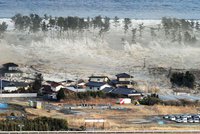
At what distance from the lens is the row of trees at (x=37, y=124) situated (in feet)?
65.4

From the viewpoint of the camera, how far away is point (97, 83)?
2844 centimetres

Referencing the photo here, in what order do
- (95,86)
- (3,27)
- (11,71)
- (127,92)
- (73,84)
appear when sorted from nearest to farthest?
1. (127,92)
2. (95,86)
3. (73,84)
4. (11,71)
5. (3,27)

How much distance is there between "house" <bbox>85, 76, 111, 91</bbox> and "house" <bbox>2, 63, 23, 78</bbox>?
10.4ft

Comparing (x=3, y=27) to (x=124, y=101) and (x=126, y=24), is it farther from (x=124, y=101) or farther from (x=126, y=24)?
(x=124, y=101)

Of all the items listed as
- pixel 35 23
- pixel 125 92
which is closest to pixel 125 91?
pixel 125 92

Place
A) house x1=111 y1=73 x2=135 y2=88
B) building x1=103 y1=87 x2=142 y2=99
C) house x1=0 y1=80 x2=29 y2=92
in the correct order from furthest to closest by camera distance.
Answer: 1. house x1=111 y1=73 x2=135 y2=88
2. house x1=0 y1=80 x2=29 y2=92
3. building x1=103 y1=87 x2=142 y2=99

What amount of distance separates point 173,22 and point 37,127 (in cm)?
2593

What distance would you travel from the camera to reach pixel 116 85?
2892cm

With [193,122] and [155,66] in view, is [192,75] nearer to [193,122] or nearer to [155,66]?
[155,66]

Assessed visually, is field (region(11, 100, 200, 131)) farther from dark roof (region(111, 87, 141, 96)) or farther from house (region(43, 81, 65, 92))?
house (region(43, 81, 65, 92))

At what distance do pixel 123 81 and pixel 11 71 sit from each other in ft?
15.9

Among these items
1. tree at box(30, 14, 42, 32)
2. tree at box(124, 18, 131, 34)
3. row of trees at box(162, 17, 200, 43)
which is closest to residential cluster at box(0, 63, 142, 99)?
tree at box(30, 14, 42, 32)

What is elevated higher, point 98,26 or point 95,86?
point 98,26

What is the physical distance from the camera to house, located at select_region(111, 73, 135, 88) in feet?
94.9
